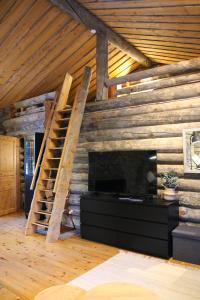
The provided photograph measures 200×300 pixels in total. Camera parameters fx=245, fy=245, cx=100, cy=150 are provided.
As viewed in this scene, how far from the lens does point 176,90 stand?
4215 millimetres

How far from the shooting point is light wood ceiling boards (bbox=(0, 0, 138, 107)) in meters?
4.36

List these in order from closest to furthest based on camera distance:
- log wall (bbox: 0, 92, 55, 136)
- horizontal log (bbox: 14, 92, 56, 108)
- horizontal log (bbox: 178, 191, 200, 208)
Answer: horizontal log (bbox: 178, 191, 200, 208) → horizontal log (bbox: 14, 92, 56, 108) → log wall (bbox: 0, 92, 55, 136)

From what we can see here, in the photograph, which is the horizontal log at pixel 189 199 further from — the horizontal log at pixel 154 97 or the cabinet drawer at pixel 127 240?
the horizontal log at pixel 154 97

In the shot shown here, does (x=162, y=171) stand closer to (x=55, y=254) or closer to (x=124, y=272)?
(x=124, y=272)

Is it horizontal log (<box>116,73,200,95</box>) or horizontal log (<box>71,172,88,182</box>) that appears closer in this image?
horizontal log (<box>116,73,200,95</box>)

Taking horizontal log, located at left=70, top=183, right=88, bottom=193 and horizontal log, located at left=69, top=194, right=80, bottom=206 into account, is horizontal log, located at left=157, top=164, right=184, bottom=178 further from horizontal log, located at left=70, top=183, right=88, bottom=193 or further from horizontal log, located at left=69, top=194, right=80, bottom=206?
horizontal log, located at left=69, top=194, right=80, bottom=206

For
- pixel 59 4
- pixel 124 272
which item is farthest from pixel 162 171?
pixel 59 4

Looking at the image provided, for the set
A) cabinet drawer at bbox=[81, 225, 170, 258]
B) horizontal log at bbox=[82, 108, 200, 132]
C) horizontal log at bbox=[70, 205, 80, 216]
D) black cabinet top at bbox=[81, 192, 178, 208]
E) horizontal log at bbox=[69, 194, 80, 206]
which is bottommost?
cabinet drawer at bbox=[81, 225, 170, 258]

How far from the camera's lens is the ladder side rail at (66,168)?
449cm

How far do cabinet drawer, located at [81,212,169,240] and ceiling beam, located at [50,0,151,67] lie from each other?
383 centimetres

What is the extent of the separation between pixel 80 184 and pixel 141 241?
2.00 m

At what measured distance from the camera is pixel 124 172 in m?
4.40

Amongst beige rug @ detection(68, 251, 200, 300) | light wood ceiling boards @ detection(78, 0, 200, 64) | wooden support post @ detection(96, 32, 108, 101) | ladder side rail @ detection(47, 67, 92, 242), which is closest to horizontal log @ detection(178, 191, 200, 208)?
beige rug @ detection(68, 251, 200, 300)

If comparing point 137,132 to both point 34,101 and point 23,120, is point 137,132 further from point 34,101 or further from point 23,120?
point 23,120
